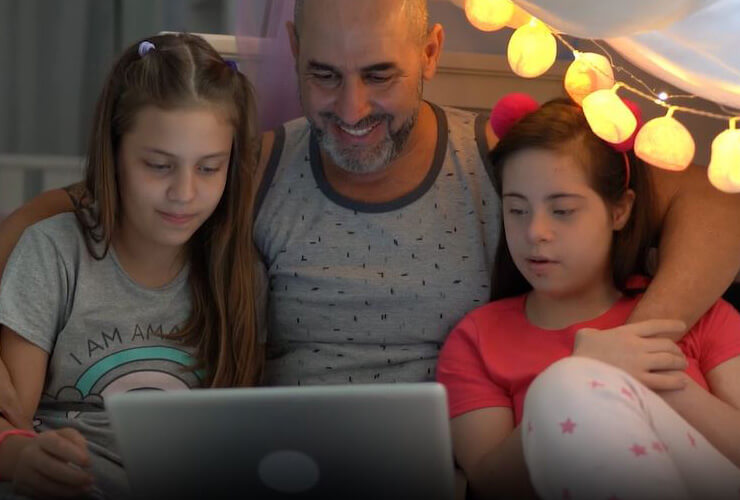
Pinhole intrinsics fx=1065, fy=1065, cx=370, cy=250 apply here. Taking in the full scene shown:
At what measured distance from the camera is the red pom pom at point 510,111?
1503 millimetres

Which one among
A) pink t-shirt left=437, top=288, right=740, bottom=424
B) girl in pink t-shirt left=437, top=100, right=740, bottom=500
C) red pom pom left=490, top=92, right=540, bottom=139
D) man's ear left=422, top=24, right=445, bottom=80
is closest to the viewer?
girl in pink t-shirt left=437, top=100, right=740, bottom=500

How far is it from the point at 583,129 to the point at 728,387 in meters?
0.39

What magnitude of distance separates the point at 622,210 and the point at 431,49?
405 mm

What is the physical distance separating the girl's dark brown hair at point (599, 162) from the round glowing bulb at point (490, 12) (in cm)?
15

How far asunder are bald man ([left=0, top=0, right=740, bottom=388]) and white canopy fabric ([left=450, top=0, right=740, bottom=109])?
17cm

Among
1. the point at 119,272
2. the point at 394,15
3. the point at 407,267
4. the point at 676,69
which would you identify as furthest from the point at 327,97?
the point at 676,69

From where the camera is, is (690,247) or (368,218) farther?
(368,218)

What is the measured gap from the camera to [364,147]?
156cm

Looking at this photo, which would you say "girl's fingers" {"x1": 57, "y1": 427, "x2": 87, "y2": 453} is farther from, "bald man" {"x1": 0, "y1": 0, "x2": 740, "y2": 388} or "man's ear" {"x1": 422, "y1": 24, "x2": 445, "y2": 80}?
"man's ear" {"x1": 422, "y1": 24, "x2": 445, "y2": 80}

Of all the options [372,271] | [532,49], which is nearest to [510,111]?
[532,49]

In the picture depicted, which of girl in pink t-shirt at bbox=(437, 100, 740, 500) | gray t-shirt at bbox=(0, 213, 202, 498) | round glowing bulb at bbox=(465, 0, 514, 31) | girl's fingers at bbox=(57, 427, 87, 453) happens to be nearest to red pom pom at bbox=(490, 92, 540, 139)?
girl in pink t-shirt at bbox=(437, 100, 740, 500)

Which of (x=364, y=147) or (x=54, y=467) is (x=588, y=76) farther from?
(x=54, y=467)

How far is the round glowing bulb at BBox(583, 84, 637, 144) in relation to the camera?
1355mm

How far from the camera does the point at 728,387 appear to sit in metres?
1.35
